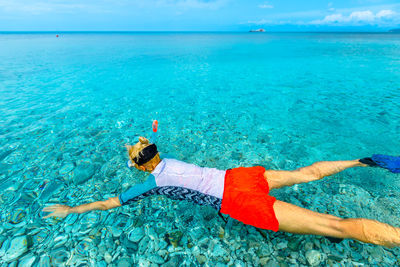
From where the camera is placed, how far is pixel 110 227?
412 centimetres

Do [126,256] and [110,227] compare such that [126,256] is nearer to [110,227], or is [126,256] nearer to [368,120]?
[110,227]

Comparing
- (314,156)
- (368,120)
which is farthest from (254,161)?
(368,120)

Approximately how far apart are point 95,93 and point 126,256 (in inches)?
451

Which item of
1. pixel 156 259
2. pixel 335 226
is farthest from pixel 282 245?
pixel 156 259

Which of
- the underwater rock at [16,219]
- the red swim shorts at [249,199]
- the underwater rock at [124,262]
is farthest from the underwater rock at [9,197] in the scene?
the red swim shorts at [249,199]

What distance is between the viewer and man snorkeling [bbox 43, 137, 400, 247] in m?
3.05

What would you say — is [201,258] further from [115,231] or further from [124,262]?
[115,231]

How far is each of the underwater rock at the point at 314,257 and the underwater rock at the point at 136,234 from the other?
2.93 meters

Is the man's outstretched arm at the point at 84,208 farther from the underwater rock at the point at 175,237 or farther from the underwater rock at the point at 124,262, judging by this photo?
the underwater rock at the point at 175,237

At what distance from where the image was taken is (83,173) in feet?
18.5

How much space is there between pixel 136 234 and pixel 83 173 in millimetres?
2663

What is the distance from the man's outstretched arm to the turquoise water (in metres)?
0.18

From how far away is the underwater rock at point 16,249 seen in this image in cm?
358

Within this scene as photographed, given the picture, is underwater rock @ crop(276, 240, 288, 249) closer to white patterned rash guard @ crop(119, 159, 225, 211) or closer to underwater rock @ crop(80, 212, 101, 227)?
white patterned rash guard @ crop(119, 159, 225, 211)
